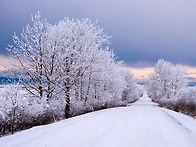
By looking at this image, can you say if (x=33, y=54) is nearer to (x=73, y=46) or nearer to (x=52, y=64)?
(x=52, y=64)

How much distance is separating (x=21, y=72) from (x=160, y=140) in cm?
1480

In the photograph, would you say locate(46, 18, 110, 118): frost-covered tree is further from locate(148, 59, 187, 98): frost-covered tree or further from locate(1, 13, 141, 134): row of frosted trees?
locate(148, 59, 187, 98): frost-covered tree

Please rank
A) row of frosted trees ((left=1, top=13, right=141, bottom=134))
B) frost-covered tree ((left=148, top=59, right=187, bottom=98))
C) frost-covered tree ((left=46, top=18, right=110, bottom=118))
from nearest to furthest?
row of frosted trees ((left=1, top=13, right=141, bottom=134)) < frost-covered tree ((left=46, top=18, right=110, bottom=118)) < frost-covered tree ((left=148, top=59, right=187, bottom=98))

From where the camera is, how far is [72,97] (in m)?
22.6

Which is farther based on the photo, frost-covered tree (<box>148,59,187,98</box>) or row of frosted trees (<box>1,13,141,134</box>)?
frost-covered tree (<box>148,59,187,98</box>)

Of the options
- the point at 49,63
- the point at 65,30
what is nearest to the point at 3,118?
the point at 49,63

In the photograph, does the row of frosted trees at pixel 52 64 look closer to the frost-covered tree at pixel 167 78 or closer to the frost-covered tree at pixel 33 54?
the frost-covered tree at pixel 33 54

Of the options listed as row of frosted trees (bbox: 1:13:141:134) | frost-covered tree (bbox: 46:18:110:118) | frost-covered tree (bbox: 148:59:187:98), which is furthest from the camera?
frost-covered tree (bbox: 148:59:187:98)

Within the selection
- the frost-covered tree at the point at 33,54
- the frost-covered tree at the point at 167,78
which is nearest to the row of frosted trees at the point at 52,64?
the frost-covered tree at the point at 33,54

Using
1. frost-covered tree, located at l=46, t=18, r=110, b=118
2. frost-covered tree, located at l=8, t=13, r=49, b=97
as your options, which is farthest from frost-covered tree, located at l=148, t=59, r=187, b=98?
frost-covered tree, located at l=8, t=13, r=49, b=97

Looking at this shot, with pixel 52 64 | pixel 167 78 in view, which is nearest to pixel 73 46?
pixel 52 64

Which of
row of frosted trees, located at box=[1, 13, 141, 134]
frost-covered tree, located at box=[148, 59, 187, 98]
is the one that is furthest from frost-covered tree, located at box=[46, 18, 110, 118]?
frost-covered tree, located at box=[148, 59, 187, 98]

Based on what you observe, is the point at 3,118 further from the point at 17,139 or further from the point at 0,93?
→ the point at 17,139

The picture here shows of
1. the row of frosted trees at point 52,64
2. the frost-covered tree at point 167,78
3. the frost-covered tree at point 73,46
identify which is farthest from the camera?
the frost-covered tree at point 167,78
